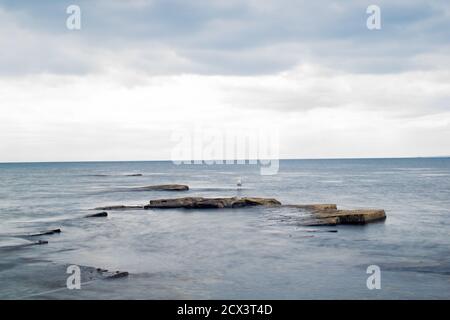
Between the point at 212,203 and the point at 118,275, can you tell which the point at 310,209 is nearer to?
the point at 212,203

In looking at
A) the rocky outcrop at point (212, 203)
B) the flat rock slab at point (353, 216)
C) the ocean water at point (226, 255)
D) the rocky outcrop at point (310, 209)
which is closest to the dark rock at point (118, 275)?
the ocean water at point (226, 255)

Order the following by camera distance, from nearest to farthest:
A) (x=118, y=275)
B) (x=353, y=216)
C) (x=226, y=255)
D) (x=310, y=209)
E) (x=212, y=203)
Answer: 1. (x=118, y=275)
2. (x=226, y=255)
3. (x=353, y=216)
4. (x=310, y=209)
5. (x=212, y=203)

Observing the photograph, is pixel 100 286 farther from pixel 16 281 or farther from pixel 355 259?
pixel 355 259

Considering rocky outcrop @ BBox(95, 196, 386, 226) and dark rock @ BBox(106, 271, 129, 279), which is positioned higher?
rocky outcrop @ BBox(95, 196, 386, 226)

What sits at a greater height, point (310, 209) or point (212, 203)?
point (212, 203)

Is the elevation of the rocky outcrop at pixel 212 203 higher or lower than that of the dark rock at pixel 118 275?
higher

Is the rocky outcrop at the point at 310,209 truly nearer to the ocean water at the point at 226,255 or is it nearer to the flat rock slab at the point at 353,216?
the flat rock slab at the point at 353,216

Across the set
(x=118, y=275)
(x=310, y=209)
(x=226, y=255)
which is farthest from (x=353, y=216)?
(x=118, y=275)

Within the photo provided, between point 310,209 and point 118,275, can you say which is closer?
point 118,275

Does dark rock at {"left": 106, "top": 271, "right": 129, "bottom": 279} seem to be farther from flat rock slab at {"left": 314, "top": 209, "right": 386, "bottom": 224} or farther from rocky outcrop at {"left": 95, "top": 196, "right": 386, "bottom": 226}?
flat rock slab at {"left": 314, "top": 209, "right": 386, "bottom": 224}

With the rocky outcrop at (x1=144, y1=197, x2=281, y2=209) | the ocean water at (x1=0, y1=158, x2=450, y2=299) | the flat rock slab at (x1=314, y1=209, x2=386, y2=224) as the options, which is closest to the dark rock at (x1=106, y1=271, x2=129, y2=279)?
the ocean water at (x1=0, y1=158, x2=450, y2=299)

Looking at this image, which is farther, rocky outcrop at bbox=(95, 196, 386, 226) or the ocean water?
rocky outcrop at bbox=(95, 196, 386, 226)

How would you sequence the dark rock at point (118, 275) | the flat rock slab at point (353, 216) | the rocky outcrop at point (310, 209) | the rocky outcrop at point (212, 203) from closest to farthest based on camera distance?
1. the dark rock at point (118, 275)
2. the flat rock slab at point (353, 216)
3. the rocky outcrop at point (310, 209)
4. the rocky outcrop at point (212, 203)

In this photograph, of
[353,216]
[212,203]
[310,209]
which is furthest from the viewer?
[212,203]
